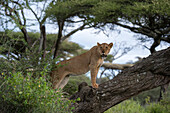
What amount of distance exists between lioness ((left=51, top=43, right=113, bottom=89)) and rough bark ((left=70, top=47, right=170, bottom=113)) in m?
0.32

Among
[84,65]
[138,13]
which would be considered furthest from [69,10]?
[84,65]

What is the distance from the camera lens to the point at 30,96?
289 cm

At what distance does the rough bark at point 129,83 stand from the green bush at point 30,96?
3.96ft

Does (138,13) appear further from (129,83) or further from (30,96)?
(30,96)

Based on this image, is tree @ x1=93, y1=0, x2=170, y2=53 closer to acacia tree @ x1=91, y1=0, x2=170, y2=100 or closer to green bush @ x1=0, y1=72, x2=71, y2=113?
acacia tree @ x1=91, y1=0, x2=170, y2=100

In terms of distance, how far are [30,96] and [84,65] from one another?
165cm

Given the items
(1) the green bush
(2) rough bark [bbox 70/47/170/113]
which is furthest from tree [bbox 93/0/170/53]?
(1) the green bush

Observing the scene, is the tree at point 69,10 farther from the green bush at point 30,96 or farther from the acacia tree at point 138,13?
the green bush at point 30,96

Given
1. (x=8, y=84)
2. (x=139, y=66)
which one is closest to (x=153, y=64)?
(x=139, y=66)

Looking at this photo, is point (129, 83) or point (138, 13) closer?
point (129, 83)

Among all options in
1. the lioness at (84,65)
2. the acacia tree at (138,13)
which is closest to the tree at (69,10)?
the acacia tree at (138,13)

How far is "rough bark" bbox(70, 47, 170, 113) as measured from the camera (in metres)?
4.26

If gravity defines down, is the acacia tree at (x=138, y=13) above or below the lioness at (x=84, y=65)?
above

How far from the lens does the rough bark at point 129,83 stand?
4.26 m
